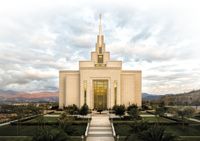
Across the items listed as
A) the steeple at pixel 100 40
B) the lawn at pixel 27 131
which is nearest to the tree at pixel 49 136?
the lawn at pixel 27 131

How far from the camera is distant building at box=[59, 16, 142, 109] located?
44.2 meters

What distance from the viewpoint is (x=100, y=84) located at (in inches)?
1770

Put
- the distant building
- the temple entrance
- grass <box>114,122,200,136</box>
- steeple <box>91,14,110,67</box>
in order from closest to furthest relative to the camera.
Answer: grass <box>114,122,200,136</box> → the distant building → the temple entrance → steeple <box>91,14,110,67</box>

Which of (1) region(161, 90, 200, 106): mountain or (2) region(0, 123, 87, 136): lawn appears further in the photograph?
(1) region(161, 90, 200, 106): mountain

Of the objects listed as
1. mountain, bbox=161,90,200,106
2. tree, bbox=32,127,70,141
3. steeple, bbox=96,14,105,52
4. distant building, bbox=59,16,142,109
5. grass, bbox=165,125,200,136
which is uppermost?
steeple, bbox=96,14,105,52

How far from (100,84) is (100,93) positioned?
143 centimetres

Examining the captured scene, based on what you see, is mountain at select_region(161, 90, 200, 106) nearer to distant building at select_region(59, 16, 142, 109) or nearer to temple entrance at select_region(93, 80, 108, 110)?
distant building at select_region(59, 16, 142, 109)

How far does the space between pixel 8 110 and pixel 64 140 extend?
25873 millimetres

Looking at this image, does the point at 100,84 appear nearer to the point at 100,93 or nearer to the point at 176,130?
the point at 100,93

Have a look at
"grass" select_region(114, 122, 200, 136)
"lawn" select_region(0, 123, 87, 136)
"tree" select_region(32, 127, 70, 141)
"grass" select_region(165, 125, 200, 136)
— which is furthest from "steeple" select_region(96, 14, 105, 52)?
"tree" select_region(32, 127, 70, 141)

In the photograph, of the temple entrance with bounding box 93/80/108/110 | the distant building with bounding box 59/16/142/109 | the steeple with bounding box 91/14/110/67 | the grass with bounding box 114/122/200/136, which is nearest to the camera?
the grass with bounding box 114/122/200/136

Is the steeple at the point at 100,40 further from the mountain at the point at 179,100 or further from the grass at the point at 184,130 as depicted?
the grass at the point at 184,130

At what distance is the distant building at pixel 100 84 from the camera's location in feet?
145

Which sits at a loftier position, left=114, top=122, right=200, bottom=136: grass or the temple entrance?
the temple entrance
